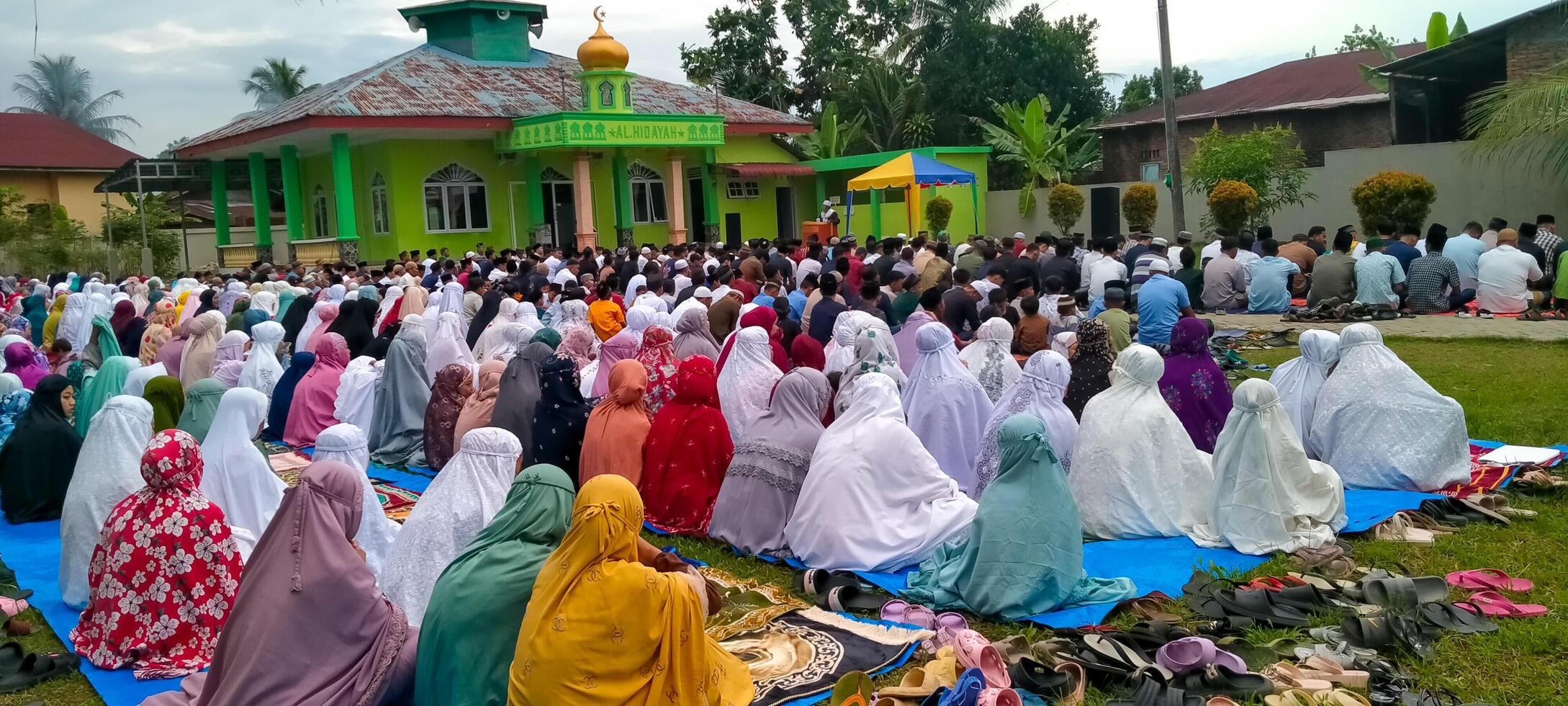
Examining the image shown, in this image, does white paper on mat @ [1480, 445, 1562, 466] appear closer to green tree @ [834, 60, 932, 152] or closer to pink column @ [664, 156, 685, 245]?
pink column @ [664, 156, 685, 245]

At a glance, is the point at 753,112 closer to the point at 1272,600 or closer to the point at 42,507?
the point at 42,507

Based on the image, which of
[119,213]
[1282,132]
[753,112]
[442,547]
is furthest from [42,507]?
[119,213]

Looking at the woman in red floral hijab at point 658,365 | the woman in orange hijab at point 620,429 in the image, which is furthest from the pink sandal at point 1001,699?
the woman in red floral hijab at point 658,365

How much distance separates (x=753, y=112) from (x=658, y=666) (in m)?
23.7

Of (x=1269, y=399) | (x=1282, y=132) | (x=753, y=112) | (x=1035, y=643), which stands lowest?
(x=1035, y=643)

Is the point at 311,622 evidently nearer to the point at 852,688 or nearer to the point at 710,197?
the point at 852,688

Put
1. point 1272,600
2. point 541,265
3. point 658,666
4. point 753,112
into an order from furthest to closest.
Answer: point 753,112
point 541,265
point 1272,600
point 658,666

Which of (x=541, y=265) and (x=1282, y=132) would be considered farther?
(x=1282, y=132)

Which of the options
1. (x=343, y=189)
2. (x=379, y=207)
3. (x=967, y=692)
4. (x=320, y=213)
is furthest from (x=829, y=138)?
(x=967, y=692)

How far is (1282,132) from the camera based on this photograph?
19375 mm

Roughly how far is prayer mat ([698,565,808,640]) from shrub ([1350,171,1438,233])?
12719 millimetres

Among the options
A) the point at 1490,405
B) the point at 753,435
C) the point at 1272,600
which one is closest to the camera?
the point at 1272,600

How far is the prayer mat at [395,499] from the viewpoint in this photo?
6.99 m

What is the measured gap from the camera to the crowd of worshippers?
3623 mm
